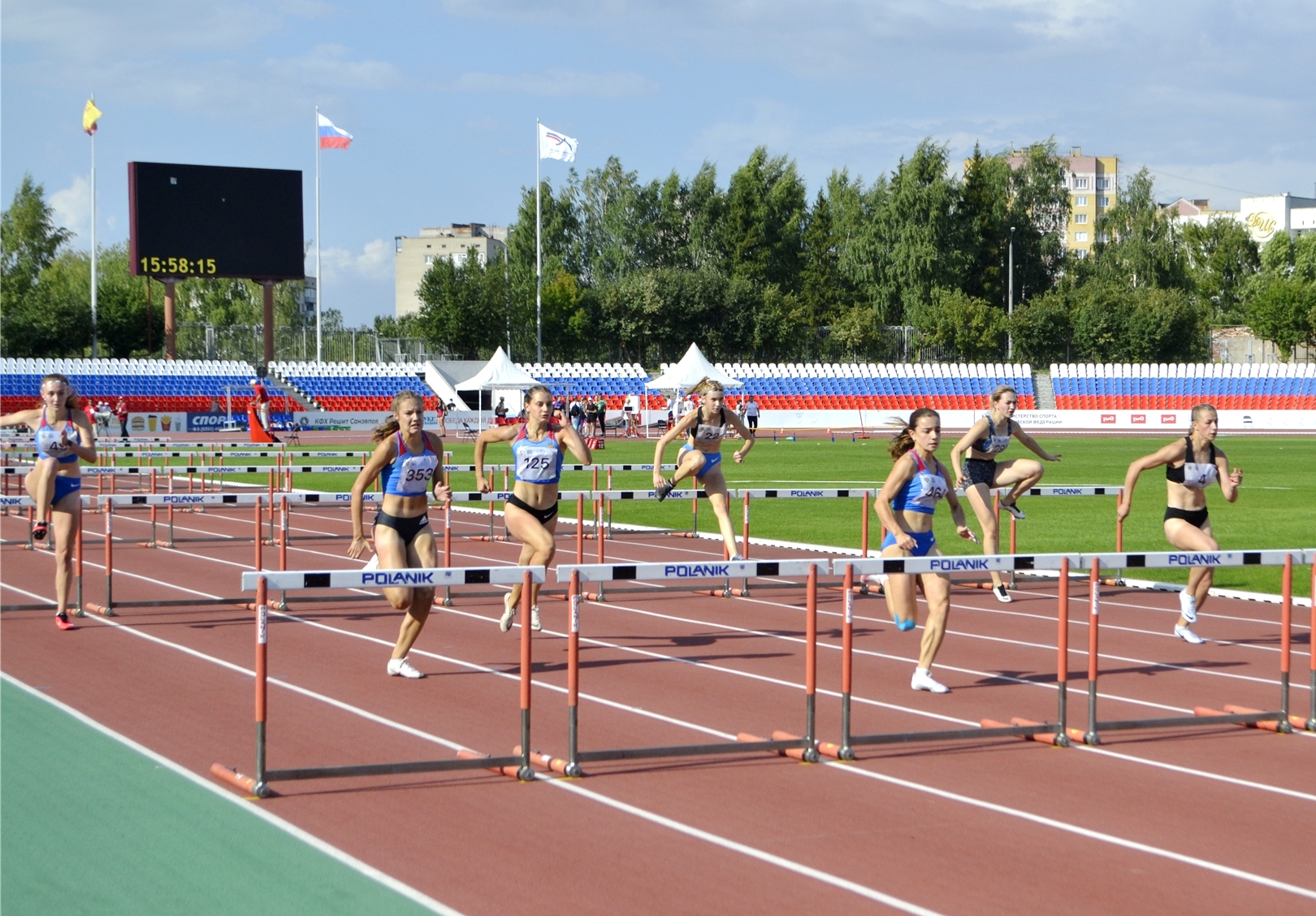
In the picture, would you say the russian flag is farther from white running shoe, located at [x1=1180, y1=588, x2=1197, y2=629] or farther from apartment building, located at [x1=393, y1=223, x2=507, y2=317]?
apartment building, located at [x1=393, y1=223, x2=507, y2=317]

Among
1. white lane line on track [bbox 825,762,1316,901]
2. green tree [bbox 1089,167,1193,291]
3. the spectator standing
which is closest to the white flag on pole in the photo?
the spectator standing

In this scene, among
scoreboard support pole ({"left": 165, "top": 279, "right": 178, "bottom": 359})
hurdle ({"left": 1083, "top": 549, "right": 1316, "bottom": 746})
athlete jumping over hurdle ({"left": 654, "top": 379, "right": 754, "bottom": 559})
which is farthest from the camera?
scoreboard support pole ({"left": 165, "top": 279, "right": 178, "bottom": 359})

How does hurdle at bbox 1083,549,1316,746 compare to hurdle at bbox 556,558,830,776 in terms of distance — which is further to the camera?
hurdle at bbox 1083,549,1316,746

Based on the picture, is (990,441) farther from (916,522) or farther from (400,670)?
(400,670)

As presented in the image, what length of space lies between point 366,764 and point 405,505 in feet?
8.46

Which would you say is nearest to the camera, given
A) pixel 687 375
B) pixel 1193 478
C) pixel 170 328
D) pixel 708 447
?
pixel 1193 478

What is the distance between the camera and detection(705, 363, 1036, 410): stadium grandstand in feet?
220

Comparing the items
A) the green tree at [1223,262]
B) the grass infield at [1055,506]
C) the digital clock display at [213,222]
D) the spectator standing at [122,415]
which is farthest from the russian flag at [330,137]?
the green tree at [1223,262]

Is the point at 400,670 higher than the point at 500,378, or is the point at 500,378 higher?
the point at 500,378

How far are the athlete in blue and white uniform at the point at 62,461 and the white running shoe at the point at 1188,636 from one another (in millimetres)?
8862

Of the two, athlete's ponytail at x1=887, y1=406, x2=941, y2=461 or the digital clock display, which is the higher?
the digital clock display

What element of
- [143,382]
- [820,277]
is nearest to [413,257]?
[820,277]

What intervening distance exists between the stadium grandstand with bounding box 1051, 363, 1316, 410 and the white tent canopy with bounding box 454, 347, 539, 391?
2871cm

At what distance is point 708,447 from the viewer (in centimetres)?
1433
